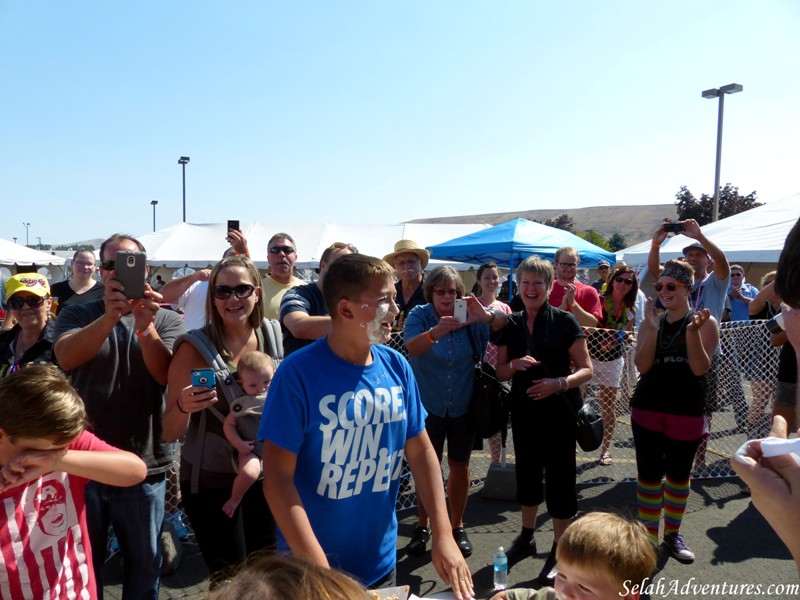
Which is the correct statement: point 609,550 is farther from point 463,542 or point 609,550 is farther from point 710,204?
point 710,204

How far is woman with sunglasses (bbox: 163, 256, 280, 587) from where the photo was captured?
2559mm

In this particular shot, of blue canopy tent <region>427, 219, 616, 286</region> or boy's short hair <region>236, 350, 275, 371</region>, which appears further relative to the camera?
blue canopy tent <region>427, 219, 616, 286</region>

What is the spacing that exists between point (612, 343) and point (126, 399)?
457cm

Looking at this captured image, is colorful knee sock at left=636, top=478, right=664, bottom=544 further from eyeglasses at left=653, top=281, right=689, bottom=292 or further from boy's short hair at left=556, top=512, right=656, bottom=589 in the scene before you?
boy's short hair at left=556, top=512, right=656, bottom=589

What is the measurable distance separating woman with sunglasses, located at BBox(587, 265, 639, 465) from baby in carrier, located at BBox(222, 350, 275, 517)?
382 centimetres

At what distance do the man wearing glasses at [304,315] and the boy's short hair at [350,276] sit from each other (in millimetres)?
1180

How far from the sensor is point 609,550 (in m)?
1.97

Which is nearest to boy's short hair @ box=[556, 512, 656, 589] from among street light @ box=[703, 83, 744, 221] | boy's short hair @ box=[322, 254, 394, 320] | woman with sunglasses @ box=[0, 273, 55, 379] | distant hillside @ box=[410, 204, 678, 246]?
boy's short hair @ box=[322, 254, 394, 320]

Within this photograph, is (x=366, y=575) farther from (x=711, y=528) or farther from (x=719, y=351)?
(x=719, y=351)

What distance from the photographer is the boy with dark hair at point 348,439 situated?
6.21 feet

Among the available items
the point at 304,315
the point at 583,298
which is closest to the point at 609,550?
the point at 304,315

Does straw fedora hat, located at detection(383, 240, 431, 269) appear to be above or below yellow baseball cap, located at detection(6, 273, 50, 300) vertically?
above

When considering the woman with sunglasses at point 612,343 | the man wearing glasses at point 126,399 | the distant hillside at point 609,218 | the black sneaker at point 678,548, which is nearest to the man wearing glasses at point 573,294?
the woman with sunglasses at point 612,343

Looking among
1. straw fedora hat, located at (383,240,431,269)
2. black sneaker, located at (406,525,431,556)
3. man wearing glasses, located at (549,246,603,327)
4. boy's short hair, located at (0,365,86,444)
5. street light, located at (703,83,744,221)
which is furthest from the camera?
street light, located at (703,83,744,221)
